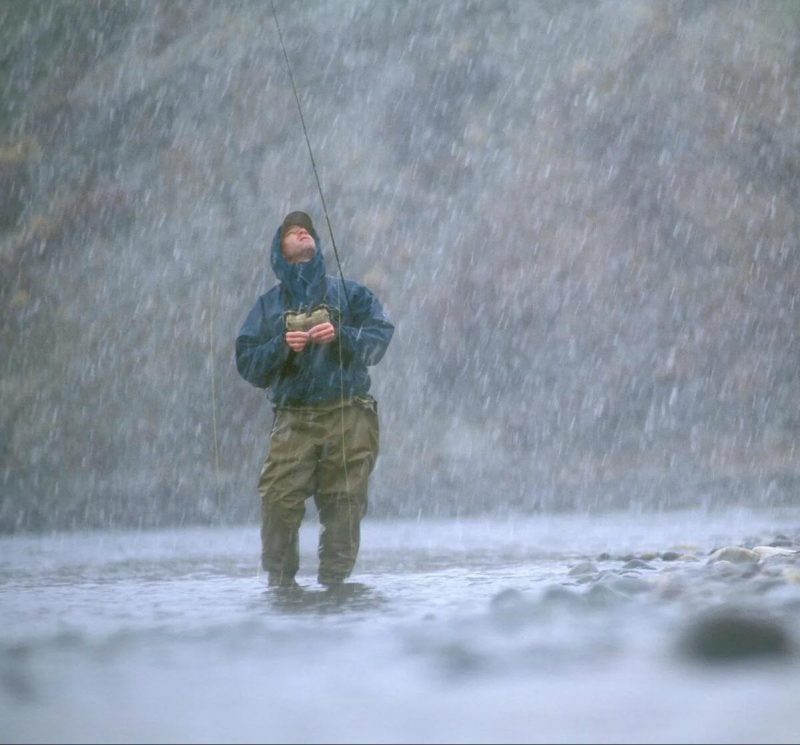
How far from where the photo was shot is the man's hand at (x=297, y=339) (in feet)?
11.9

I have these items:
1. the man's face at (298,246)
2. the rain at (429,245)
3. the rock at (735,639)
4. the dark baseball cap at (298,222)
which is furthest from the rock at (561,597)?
the rain at (429,245)

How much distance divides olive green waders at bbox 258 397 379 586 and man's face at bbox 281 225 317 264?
503 mm

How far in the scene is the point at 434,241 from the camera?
977 inches

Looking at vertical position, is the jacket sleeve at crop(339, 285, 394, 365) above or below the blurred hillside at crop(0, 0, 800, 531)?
below

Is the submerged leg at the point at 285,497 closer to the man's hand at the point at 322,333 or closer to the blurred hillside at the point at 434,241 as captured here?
the man's hand at the point at 322,333

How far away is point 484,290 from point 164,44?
12187 millimetres

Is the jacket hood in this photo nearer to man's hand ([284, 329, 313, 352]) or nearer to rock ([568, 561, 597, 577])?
man's hand ([284, 329, 313, 352])

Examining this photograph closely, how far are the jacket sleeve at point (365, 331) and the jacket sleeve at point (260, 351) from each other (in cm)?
20

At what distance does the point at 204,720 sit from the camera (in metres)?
1.61

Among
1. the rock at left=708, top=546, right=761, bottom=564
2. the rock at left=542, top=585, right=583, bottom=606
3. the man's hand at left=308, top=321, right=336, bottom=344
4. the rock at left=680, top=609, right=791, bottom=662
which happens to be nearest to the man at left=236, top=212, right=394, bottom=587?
the man's hand at left=308, top=321, right=336, bottom=344

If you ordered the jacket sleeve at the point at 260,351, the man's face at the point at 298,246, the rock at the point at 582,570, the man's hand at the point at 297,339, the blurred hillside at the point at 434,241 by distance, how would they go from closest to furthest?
the man's hand at the point at 297,339
the jacket sleeve at the point at 260,351
the man's face at the point at 298,246
the rock at the point at 582,570
the blurred hillside at the point at 434,241

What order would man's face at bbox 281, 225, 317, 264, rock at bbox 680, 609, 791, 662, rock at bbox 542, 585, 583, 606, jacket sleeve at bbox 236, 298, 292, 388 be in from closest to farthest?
rock at bbox 680, 609, 791, 662 < rock at bbox 542, 585, 583, 606 < jacket sleeve at bbox 236, 298, 292, 388 < man's face at bbox 281, 225, 317, 264

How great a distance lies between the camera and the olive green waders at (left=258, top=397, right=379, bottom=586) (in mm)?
3820

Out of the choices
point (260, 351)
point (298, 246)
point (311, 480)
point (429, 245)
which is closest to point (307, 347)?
point (260, 351)
